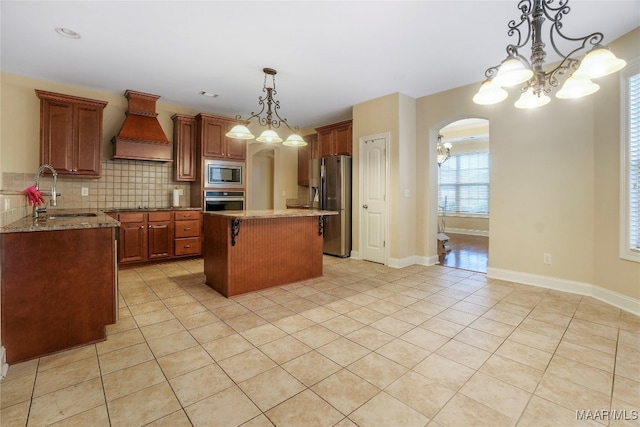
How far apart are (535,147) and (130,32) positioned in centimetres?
470

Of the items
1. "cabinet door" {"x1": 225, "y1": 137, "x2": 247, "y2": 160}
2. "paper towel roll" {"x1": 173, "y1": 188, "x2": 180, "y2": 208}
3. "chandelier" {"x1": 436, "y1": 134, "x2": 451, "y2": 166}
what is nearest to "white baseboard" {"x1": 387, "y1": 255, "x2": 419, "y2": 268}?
"chandelier" {"x1": 436, "y1": 134, "x2": 451, "y2": 166}

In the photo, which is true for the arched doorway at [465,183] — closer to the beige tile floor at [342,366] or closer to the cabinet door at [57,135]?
the beige tile floor at [342,366]

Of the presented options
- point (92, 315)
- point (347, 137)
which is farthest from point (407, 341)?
point (347, 137)

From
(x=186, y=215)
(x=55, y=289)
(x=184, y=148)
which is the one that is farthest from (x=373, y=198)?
(x=55, y=289)

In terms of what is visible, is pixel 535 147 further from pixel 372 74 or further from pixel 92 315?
pixel 92 315

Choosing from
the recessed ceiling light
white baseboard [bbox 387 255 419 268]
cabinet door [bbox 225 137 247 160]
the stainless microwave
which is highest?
the recessed ceiling light

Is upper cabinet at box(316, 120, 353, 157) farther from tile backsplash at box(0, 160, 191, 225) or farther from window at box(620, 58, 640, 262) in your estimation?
window at box(620, 58, 640, 262)

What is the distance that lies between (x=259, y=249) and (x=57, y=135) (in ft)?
10.7

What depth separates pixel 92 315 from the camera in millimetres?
2182

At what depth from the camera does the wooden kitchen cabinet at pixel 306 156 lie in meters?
6.37

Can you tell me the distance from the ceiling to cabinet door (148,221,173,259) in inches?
80.8

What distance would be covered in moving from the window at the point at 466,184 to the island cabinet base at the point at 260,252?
6224mm

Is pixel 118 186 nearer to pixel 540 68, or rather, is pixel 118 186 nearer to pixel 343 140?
pixel 343 140

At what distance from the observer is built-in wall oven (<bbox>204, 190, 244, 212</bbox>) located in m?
5.13
